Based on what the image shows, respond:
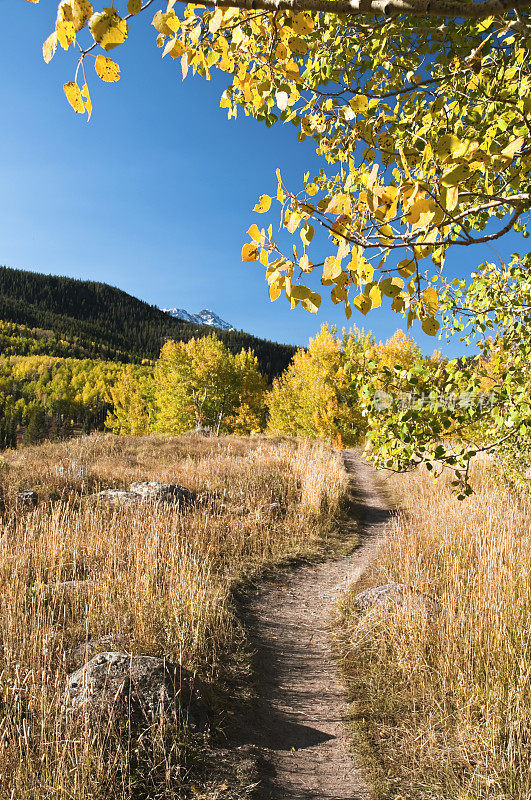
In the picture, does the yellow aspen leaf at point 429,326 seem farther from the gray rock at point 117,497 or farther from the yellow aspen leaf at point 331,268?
the gray rock at point 117,497

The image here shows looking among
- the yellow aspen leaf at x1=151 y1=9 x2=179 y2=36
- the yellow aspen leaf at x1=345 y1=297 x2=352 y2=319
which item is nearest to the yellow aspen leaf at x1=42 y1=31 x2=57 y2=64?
the yellow aspen leaf at x1=151 y1=9 x2=179 y2=36

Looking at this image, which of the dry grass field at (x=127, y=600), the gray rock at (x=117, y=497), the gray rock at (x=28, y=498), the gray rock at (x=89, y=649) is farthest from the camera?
the gray rock at (x=117, y=497)

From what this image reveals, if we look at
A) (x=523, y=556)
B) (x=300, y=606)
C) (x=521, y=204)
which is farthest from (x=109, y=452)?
(x=521, y=204)

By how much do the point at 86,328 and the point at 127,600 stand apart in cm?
18361

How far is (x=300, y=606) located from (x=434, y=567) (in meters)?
1.75

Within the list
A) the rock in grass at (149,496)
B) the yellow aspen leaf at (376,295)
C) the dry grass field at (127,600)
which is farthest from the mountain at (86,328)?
the yellow aspen leaf at (376,295)

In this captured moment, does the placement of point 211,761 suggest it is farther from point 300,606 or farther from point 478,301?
point 478,301

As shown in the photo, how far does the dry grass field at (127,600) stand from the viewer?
237 centimetres

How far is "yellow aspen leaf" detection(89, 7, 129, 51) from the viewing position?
0.92 meters

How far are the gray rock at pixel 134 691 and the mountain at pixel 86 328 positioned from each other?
130382 mm

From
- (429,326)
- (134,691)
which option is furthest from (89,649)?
(429,326)

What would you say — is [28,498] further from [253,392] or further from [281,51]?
[253,392]

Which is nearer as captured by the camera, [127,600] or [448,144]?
[448,144]

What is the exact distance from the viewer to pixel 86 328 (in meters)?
170
